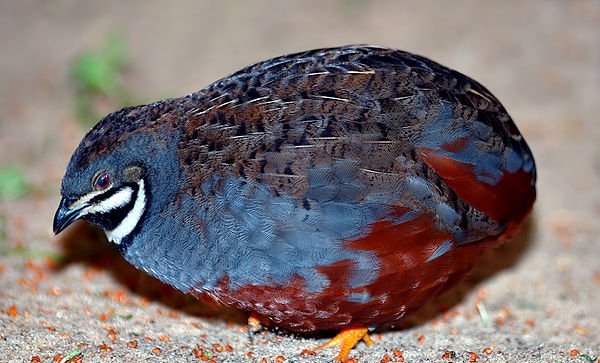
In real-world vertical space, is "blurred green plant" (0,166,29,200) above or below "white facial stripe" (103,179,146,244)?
above

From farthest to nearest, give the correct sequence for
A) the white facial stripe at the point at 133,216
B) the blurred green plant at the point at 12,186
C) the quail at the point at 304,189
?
the blurred green plant at the point at 12,186, the white facial stripe at the point at 133,216, the quail at the point at 304,189

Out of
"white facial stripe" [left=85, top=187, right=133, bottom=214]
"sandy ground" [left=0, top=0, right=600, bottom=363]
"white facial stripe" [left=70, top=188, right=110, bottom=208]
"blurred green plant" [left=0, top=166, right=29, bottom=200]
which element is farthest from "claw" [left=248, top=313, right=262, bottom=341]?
"blurred green plant" [left=0, top=166, right=29, bottom=200]

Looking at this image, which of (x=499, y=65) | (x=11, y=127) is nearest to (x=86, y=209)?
(x=11, y=127)

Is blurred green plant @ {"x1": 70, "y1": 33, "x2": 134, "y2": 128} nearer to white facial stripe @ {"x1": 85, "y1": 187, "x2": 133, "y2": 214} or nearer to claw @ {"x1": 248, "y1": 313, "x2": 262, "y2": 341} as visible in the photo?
white facial stripe @ {"x1": 85, "y1": 187, "x2": 133, "y2": 214}

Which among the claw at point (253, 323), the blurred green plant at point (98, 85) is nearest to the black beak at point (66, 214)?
the claw at point (253, 323)

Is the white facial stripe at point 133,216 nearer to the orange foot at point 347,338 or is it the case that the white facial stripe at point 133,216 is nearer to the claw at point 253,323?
the claw at point 253,323

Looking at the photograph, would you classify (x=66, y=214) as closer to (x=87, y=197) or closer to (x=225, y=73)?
(x=87, y=197)
